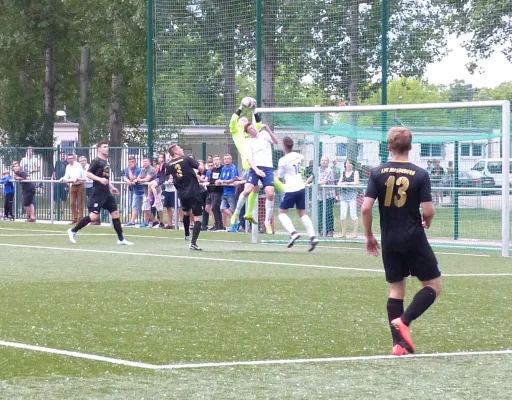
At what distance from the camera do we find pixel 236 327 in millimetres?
9641

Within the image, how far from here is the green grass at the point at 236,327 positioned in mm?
7070

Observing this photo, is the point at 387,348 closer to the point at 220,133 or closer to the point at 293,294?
the point at 293,294

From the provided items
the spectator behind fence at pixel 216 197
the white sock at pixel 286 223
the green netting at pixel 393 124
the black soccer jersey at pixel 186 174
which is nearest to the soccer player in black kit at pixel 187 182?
the black soccer jersey at pixel 186 174

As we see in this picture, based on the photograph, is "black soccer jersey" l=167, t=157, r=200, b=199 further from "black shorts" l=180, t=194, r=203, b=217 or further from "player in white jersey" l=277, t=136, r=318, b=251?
"player in white jersey" l=277, t=136, r=318, b=251

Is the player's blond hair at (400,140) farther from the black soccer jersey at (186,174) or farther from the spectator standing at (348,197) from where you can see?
the spectator standing at (348,197)

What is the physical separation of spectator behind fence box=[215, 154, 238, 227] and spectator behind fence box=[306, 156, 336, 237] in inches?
162

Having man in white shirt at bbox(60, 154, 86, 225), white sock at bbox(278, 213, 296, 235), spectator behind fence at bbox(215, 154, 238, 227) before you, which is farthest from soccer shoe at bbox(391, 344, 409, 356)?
man in white shirt at bbox(60, 154, 86, 225)

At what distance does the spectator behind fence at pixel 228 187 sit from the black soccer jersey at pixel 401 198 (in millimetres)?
17344

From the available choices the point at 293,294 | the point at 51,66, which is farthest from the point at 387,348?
the point at 51,66

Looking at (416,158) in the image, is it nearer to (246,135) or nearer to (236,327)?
(246,135)

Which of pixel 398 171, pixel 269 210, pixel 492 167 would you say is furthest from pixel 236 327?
pixel 269 210

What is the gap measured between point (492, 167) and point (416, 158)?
4.94 ft

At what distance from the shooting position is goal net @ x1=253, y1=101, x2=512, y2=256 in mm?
20078

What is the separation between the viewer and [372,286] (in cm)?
1310
